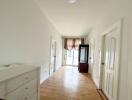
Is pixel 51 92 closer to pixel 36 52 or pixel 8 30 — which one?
pixel 36 52

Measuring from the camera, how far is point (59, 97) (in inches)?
145

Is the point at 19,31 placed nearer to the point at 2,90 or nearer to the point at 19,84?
the point at 19,84

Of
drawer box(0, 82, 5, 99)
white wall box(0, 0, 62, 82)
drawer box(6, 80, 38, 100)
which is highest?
white wall box(0, 0, 62, 82)

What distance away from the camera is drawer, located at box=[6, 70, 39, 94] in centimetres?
169

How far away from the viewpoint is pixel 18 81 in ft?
6.35

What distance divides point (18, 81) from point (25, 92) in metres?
0.39

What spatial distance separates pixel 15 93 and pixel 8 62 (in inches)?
41.5

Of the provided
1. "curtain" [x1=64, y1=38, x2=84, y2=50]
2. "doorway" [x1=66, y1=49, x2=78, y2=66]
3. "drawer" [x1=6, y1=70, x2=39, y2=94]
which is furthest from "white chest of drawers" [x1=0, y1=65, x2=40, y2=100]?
"doorway" [x1=66, y1=49, x2=78, y2=66]

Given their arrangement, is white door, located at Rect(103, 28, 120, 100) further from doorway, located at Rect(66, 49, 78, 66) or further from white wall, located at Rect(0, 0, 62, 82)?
doorway, located at Rect(66, 49, 78, 66)

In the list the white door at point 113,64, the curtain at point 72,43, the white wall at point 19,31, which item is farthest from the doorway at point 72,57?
the white door at point 113,64

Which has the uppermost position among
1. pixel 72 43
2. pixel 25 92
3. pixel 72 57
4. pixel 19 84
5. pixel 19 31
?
pixel 72 43

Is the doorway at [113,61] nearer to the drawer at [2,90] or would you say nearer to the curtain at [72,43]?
the drawer at [2,90]

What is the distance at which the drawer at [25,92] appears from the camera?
180 centimetres

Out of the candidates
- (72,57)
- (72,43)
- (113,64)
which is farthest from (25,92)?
(72,57)
